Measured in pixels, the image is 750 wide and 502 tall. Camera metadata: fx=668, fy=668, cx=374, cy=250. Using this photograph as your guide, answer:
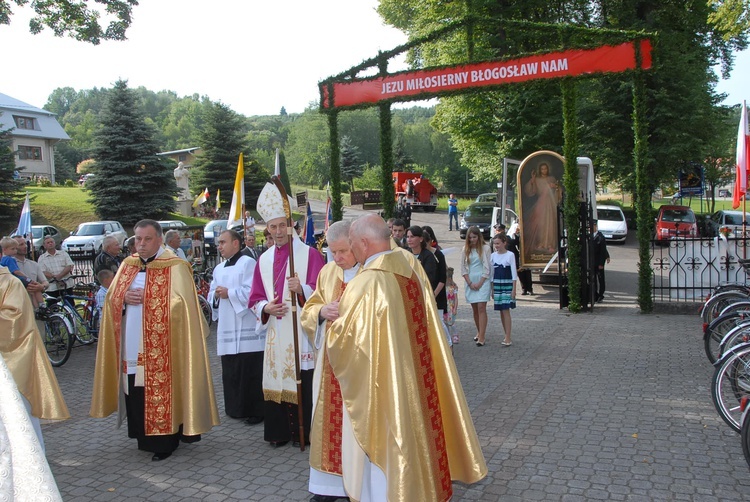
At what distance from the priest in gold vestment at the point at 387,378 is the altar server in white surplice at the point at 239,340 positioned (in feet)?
9.06

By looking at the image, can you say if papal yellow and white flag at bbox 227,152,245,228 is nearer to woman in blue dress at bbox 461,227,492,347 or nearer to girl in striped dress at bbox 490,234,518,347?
woman in blue dress at bbox 461,227,492,347

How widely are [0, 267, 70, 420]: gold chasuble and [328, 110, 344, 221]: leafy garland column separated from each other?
8.74 m

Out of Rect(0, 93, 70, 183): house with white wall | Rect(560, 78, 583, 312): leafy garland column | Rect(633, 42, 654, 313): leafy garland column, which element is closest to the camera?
Rect(633, 42, 654, 313): leafy garland column

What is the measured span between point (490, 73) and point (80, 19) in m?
9.01

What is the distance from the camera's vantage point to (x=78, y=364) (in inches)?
386

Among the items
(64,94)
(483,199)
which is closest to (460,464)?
Answer: (483,199)

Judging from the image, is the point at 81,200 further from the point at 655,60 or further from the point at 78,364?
the point at 655,60

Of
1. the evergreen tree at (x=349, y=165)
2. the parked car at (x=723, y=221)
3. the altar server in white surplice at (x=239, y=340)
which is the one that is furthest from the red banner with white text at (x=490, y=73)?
the evergreen tree at (x=349, y=165)

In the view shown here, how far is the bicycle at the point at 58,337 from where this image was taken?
9.73 metres

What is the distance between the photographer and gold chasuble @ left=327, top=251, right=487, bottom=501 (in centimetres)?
386

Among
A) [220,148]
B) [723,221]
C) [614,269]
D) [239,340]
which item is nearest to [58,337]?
[239,340]

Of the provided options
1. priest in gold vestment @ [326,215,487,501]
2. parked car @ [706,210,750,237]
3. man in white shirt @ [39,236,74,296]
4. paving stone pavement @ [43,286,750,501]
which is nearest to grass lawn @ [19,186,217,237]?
man in white shirt @ [39,236,74,296]

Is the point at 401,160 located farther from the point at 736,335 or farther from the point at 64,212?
the point at 736,335

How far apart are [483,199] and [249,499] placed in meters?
38.3
